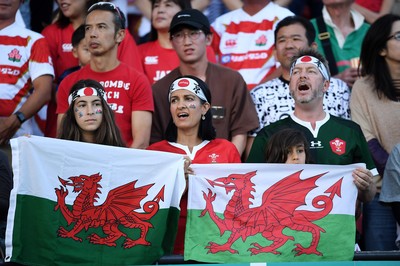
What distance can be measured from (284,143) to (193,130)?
847 millimetres

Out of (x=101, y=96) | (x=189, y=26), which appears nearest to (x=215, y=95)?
(x=189, y=26)

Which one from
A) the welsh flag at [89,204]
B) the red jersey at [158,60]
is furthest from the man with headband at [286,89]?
the welsh flag at [89,204]

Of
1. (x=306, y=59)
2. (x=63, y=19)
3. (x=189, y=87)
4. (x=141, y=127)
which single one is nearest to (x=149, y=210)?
(x=189, y=87)

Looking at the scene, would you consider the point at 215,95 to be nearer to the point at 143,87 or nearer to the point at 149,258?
the point at 143,87

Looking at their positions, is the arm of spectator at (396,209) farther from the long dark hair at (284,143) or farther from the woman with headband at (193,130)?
the woman with headband at (193,130)

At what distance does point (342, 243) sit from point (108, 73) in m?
2.89

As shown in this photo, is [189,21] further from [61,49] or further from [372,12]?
[372,12]

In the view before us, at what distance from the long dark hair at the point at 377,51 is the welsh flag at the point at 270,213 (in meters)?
1.98

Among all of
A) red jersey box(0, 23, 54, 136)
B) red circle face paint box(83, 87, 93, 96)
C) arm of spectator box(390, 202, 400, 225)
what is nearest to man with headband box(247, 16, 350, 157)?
arm of spectator box(390, 202, 400, 225)

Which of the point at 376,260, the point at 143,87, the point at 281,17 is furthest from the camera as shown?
the point at 281,17

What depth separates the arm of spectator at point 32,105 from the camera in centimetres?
956

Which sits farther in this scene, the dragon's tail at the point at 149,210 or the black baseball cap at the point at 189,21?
the black baseball cap at the point at 189,21

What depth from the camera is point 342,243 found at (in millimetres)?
7547

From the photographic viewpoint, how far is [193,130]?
8438mm
